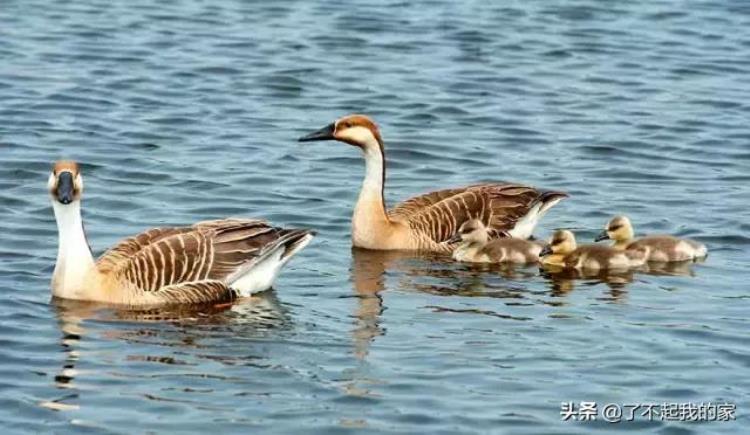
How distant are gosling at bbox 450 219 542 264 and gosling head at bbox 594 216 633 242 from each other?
61 centimetres

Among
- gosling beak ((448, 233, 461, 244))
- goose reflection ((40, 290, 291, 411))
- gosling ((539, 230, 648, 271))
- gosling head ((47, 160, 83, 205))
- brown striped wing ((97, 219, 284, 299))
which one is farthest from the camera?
gosling beak ((448, 233, 461, 244))

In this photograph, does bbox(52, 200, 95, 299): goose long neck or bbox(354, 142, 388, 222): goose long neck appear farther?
bbox(354, 142, 388, 222): goose long neck

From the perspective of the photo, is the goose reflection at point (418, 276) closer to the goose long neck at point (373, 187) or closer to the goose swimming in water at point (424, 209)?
the goose swimming in water at point (424, 209)

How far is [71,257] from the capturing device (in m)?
13.7

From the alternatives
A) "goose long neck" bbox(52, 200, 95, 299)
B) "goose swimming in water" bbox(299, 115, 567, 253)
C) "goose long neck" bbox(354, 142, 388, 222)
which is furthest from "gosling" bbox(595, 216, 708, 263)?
"goose long neck" bbox(52, 200, 95, 299)

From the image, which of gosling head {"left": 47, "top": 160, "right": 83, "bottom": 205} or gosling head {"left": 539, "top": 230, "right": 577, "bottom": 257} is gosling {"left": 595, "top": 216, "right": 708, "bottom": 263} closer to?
gosling head {"left": 539, "top": 230, "right": 577, "bottom": 257}

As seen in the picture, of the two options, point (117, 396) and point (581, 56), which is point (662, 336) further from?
point (581, 56)

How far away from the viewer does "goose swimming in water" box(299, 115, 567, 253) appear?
1616 centimetres

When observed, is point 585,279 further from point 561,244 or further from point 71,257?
point 71,257

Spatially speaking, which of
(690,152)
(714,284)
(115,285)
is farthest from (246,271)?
(690,152)

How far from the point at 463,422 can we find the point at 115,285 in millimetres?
3603

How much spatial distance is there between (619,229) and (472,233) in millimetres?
1237

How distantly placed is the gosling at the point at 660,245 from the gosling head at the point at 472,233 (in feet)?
3.52

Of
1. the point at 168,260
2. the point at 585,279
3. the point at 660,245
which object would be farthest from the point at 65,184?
the point at 660,245
